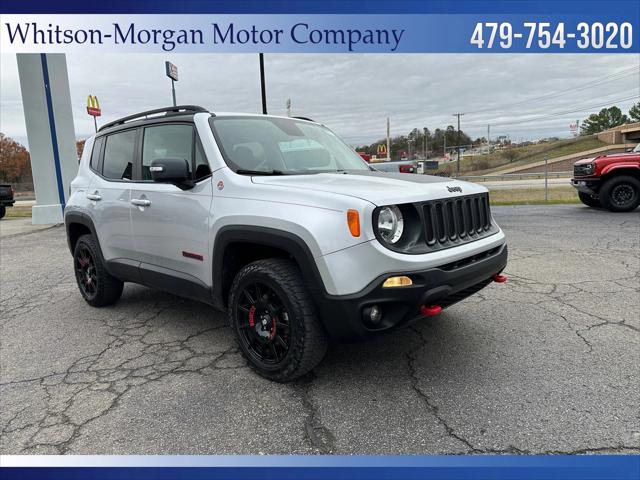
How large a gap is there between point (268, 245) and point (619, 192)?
11.8m

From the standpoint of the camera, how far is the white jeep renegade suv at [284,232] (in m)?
2.71

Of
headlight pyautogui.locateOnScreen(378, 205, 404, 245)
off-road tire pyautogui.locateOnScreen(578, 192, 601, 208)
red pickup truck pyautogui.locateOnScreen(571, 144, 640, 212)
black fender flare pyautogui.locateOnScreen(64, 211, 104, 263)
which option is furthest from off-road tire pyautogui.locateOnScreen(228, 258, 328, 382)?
off-road tire pyautogui.locateOnScreen(578, 192, 601, 208)

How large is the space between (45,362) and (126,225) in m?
1.32

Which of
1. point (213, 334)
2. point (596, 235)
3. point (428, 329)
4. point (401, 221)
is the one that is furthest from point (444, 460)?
point (596, 235)

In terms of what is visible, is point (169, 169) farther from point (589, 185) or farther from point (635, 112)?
point (635, 112)

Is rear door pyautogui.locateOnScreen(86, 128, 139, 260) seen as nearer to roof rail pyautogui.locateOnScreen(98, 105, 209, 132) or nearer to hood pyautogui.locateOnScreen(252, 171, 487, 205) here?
roof rail pyautogui.locateOnScreen(98, 105, 209, 132)

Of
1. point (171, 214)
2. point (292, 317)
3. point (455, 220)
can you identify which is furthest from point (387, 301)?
point (171, 214)

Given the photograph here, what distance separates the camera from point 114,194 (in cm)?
442

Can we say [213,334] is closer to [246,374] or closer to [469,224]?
[246,374]

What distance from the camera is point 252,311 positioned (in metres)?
3.21

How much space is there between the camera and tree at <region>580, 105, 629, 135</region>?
95188 mm

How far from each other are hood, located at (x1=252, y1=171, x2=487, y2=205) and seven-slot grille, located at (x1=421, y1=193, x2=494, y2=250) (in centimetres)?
6

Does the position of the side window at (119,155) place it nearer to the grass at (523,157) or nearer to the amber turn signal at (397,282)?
the amber turn signal at (397,282)

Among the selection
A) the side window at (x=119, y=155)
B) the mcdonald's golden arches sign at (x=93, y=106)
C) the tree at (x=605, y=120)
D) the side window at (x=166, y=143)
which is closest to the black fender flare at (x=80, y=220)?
the side window at (x=119, y=155)
